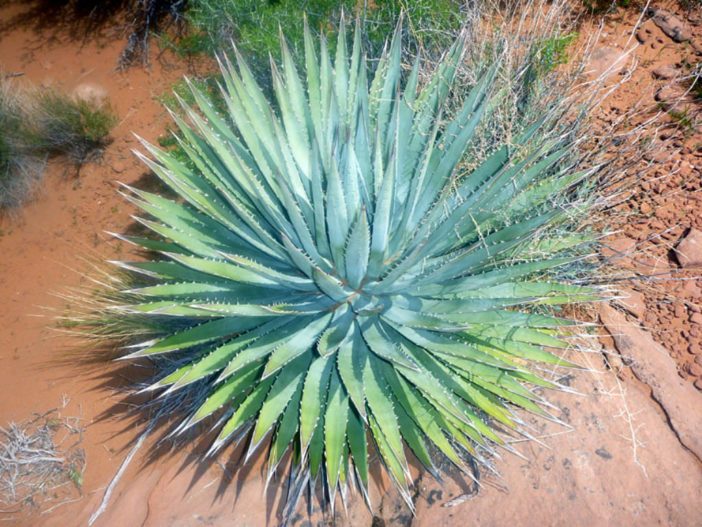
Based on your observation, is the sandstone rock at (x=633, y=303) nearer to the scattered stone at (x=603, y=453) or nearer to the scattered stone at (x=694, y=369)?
the scattered stone at (x=694, y=369)

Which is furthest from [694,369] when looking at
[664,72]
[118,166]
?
[118,166]

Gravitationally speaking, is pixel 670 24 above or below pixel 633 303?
above

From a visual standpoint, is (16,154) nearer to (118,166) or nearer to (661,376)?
(118,166)

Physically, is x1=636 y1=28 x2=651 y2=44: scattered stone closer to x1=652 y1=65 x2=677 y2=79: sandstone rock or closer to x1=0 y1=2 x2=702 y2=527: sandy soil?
x1=0 y1=2 x2=702 y2=527: sandy soil

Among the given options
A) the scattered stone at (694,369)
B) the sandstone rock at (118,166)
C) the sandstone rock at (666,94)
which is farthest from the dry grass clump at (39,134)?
the scattered stone at (694,369)

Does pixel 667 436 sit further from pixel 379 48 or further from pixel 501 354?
pixel 379 48

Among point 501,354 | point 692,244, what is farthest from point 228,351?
point 692,244
